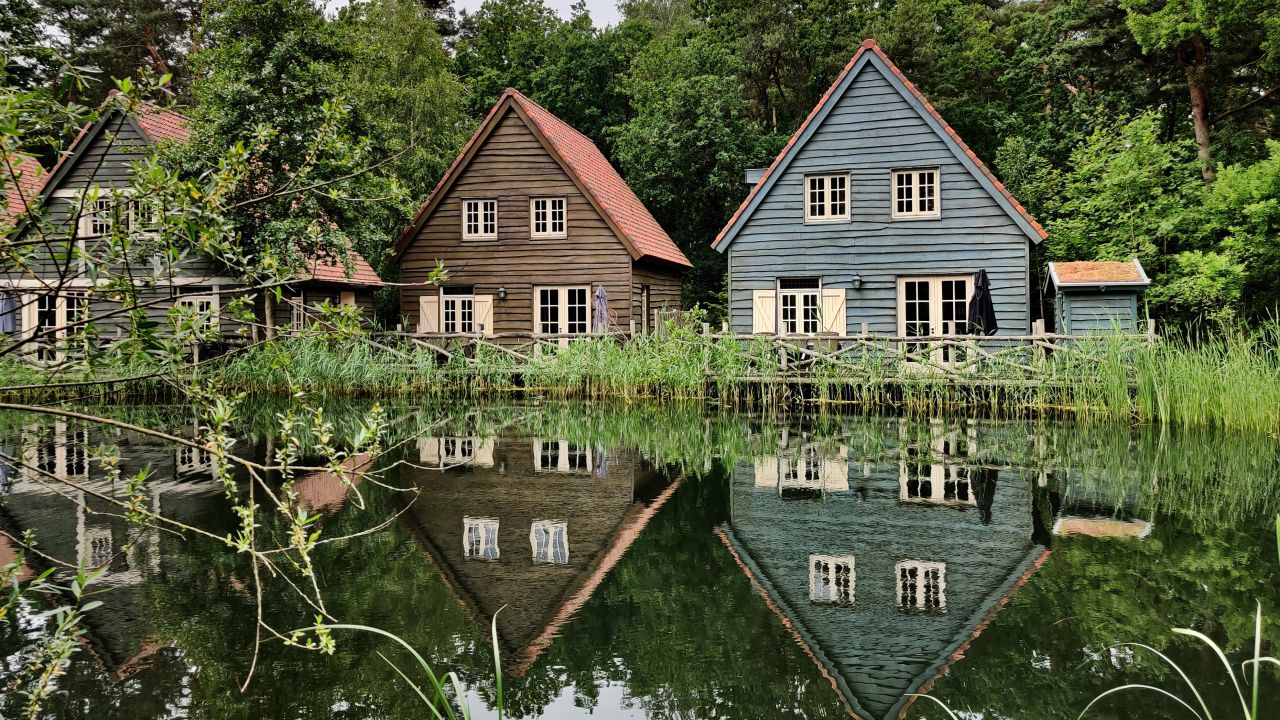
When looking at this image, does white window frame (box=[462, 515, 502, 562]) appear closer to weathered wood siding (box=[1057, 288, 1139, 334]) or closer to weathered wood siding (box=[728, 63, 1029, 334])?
weathered wood siding (box=[1057, 288, 1139, 334])

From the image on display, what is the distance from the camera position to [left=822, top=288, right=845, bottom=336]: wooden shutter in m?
21.8

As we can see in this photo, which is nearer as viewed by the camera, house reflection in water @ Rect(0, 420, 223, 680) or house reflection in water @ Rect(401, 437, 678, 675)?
house reflection in water @ Rect(0, 420, 223, 680)

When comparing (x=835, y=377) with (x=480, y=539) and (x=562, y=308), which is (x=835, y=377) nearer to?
(x=562, y=308)

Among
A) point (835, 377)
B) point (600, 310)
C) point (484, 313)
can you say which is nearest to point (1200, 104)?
point (835, 377)

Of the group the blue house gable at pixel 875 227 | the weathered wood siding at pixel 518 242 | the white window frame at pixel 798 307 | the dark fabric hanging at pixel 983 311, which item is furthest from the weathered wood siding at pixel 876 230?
the weathered wood siding at pixel 518 242

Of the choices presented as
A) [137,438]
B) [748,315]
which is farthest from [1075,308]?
[137,438]

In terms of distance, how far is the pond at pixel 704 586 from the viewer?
4.33 m

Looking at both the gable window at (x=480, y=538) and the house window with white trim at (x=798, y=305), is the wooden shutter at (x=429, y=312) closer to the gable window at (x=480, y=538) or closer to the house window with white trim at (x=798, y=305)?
the house window with white trim at (x=798, y=305)

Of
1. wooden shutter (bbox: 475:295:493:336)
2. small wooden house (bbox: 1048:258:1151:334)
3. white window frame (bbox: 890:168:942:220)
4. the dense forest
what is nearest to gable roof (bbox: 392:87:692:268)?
the dense forest

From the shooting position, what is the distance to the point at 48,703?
413cm

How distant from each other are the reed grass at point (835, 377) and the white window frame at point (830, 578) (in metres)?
8.64

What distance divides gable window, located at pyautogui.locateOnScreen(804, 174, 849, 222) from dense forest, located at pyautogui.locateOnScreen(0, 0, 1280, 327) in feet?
23.4

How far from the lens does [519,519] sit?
7.86 meters

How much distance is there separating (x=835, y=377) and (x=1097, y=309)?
20.1ft
